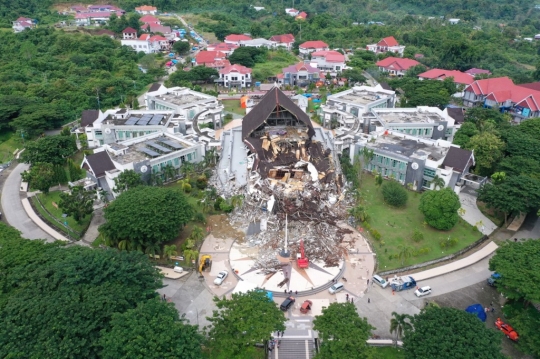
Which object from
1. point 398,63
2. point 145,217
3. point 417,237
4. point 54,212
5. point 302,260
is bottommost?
point 54,212

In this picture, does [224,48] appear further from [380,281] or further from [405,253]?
Result: [380,281]

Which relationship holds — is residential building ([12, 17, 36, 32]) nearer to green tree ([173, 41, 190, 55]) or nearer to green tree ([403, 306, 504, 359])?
green tree ([173, 41, 190, 55])

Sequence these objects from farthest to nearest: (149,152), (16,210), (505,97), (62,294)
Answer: (505,97) < (149,152) < (16,210) < (62,294)

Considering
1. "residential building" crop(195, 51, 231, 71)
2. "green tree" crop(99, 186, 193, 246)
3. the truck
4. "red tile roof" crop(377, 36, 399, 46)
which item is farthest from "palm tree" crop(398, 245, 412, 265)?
"red tile roof" crop(377, 36, 399, 46)

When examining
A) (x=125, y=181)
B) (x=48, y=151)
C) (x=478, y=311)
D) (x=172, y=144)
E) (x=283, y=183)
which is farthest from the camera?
(x=172, y=144)

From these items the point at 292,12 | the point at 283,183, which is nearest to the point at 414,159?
the point at 283,183

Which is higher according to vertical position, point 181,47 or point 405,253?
point 181,47

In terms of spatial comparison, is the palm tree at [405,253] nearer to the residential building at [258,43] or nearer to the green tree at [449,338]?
the green tree at [449,338]

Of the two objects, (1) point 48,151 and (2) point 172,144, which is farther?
(2) point 172,144
